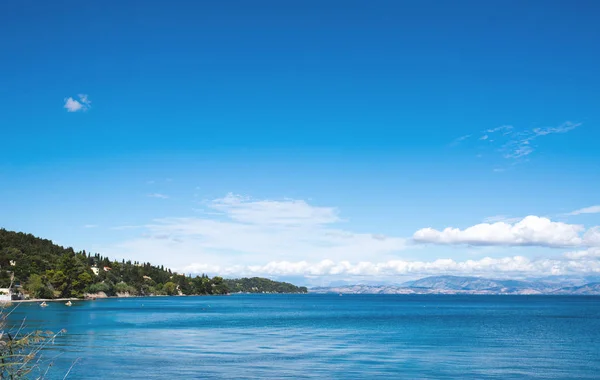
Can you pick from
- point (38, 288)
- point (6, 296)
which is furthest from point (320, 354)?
point (38, 288)

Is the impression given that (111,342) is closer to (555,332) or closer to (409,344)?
(409,344)

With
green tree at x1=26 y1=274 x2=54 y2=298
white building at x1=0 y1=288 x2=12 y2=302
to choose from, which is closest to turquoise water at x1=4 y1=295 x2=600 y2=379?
white building at x1=0 y1=288 x2=12 y2=302

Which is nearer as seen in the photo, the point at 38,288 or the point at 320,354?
the point at 320,354

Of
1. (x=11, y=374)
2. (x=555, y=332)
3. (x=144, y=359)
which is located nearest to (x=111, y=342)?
Result: (x=144, y=359)

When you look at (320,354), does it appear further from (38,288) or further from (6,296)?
(38,288)

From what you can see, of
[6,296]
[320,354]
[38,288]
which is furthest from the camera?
[38,288]

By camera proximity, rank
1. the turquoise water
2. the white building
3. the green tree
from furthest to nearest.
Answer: the green tree < the turquoise water < the white building

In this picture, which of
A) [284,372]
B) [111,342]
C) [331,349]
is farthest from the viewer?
[111,342]

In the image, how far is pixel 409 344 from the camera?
55.4 meters

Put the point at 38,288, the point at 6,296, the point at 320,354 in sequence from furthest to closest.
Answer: the point at 38,288 → the point at 6,296 → the point at 320,354

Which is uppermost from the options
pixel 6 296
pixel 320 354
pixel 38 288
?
pixel 38 288

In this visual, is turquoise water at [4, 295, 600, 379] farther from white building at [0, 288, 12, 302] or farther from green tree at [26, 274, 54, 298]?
green tree at [26, 274, 54, 298]

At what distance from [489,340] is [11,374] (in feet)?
190

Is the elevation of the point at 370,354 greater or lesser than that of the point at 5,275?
lesser
